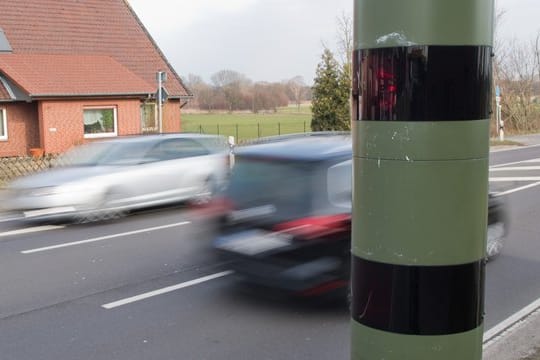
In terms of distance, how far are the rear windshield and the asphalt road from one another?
53 centimetres

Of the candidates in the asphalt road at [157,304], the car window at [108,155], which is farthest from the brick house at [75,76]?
the asphalt road at [157,304]

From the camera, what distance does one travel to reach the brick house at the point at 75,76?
2534 centimetres

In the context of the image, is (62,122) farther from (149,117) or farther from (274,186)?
(274,186)

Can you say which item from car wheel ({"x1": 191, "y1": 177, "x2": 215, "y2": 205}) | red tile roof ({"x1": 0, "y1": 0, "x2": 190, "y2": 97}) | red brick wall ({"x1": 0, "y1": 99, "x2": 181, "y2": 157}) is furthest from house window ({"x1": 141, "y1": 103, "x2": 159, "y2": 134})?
car wheel ({"x1": 191, "y1": 177, "x2": 215, "y2": 205})

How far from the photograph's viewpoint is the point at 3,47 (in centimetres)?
2700

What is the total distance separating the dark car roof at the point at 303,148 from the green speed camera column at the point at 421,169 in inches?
160

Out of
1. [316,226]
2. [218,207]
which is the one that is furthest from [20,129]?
[316,226]

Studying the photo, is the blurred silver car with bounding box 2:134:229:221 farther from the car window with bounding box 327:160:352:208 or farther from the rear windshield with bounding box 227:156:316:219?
the car window with bounding box 327:160:352:208

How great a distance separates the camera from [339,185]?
237 inches

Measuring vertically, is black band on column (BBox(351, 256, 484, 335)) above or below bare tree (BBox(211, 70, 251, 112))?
below

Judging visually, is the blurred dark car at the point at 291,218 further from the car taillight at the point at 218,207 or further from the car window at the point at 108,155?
the car window at the point at 108,155

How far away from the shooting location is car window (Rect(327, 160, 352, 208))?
5906 mm

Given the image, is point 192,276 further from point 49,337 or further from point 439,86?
point 439,86

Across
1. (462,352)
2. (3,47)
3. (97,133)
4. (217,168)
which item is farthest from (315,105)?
(462,352)
